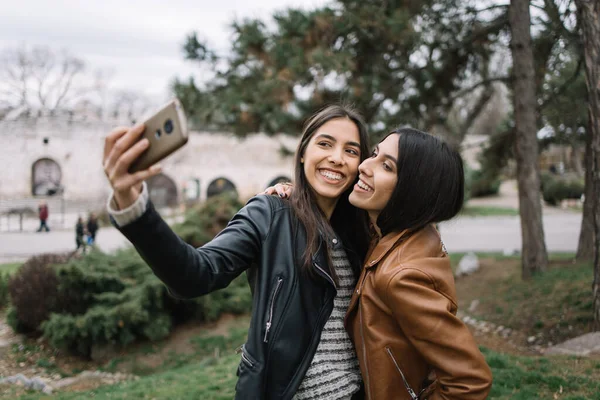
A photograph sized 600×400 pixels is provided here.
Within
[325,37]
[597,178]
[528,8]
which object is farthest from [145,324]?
[528,8]

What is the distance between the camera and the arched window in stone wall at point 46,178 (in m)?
32.2

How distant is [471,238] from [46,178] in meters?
27.8

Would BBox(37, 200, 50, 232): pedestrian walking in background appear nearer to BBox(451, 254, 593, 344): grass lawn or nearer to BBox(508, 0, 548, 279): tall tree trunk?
BBox(451, 254, 593, 344): grass lawn

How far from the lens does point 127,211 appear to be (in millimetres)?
1194

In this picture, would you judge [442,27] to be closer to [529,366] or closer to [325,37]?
[325,37]

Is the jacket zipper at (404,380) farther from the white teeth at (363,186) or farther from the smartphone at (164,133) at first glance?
the smartphone at (164,133)

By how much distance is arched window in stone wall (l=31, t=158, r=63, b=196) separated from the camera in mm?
32219

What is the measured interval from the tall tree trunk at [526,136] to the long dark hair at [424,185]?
6890mm

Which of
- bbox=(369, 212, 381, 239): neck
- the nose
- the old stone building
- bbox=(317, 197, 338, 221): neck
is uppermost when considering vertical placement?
the old stone building

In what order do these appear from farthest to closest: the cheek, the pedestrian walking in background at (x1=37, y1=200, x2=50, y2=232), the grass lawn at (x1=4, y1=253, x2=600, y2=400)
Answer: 1. the pedestrian walking in background at (x1=37, y1=200, x2=50, y2=232)
2. the grass lawn at (x1=4, y1=253, x2=600, y2=400)
3. the cheek

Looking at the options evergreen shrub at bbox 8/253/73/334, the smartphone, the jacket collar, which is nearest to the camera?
the smartphone

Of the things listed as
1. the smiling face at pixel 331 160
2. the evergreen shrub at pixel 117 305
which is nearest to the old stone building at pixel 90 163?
the evergreen shrub at pixel 117 305

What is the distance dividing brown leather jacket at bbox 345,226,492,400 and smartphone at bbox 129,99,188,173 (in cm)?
89

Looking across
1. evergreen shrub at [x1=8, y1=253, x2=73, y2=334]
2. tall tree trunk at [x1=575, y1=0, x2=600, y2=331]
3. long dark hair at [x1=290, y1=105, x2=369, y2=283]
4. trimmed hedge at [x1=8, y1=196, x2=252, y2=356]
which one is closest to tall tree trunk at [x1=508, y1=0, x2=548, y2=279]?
tall tree trunk at [x1=575, y1=0, x2=600, y2=331]
